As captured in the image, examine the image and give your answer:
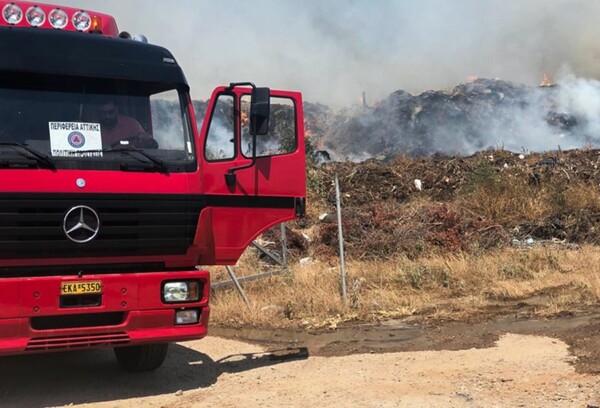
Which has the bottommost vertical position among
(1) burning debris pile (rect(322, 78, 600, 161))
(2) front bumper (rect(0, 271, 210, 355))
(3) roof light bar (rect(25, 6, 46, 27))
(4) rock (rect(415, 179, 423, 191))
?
(2) front bumper (rect(0, 271, 210, 355))

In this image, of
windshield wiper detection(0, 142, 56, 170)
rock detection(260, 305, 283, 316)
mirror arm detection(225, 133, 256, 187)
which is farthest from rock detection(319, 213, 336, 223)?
windshield wiper detection(0, 142, 56, 170)

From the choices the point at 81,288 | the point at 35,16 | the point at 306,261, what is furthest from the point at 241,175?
the point at 306,261

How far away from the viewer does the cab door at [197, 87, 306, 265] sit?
5.11 metres

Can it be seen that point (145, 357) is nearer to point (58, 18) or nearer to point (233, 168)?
point (233, 168)

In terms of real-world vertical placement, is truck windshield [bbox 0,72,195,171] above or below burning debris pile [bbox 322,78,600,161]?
below

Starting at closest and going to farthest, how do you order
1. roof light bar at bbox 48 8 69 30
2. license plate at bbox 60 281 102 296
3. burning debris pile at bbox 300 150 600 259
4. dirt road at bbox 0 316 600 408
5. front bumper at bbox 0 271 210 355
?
1. front bumper at bbox 0 271 210 355
2. license plate at bbox 60 281 102 296
3. dirt road at bbox 0 316 600 408
4. roof light bar at bbox 48 8 69 30
5. burning debris pile at bbox 300 150 600 259

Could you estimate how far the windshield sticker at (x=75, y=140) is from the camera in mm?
4398

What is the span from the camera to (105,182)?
4383 mm

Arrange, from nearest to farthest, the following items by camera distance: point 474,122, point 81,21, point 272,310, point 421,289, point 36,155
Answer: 1. point 36,155
2. point 81,21
3. point 272,310
4. point 421,289
5. point 474,122

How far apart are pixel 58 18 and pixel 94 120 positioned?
1.03 m

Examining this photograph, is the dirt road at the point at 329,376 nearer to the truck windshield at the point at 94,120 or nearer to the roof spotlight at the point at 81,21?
the truck windshield at the point at 94,120

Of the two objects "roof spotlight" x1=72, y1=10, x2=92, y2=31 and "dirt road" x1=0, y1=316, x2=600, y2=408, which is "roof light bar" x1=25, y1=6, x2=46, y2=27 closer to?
"roof spotlight" x1=72, y1=10, x2=92, y2=31

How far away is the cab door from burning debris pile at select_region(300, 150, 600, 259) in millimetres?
5313

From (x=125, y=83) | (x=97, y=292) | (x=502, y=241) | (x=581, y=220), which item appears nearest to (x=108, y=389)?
(x=97, y=292)
